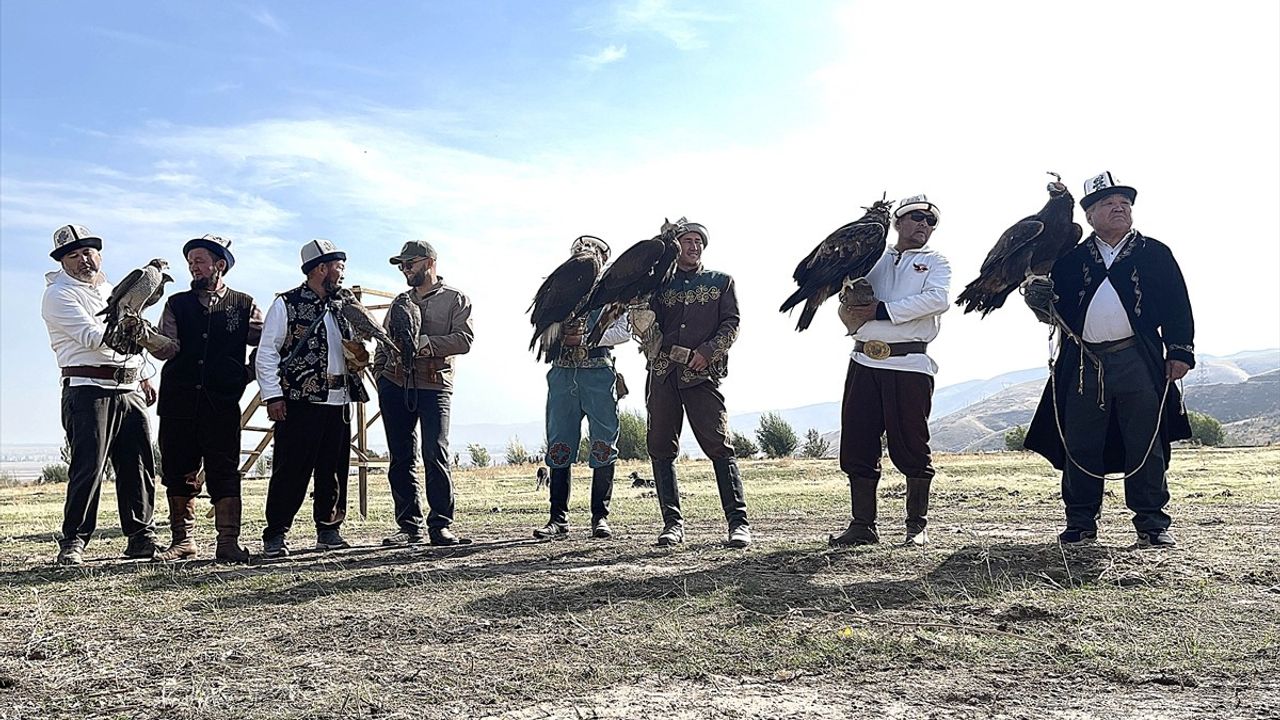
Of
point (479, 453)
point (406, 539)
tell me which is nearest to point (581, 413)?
point (406, 539)

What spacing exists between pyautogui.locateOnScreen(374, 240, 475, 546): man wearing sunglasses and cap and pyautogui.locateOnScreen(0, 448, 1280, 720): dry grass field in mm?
369

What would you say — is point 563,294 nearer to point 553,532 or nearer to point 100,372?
point 553,532

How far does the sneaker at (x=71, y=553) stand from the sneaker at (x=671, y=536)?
3927 millimetres

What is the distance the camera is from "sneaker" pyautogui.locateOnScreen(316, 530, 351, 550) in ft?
24.2

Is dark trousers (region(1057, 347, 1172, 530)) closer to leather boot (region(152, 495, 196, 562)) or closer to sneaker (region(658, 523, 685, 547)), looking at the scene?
sneaker (region(658, 523, 685, 547))

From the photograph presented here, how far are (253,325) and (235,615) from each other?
288cm

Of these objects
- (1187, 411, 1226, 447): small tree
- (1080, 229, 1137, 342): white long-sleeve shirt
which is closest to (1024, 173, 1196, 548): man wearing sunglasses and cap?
(1080, 229, 1137, 342): white long-sleeve shirt

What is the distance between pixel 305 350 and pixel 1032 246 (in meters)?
4.92

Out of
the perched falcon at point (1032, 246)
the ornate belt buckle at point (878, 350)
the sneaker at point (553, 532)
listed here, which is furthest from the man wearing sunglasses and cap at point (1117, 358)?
the sneaker at point (553, 532)

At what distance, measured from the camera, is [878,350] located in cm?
655

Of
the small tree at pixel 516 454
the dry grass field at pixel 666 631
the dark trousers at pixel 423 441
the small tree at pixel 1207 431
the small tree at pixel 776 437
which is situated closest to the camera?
the dry grass field at pixel 666 631

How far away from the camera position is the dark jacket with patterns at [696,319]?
7.04 meters

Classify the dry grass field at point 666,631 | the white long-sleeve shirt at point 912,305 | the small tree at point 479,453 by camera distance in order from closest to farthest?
the dry grass field at point 666,631
the white long-sleeve shirt at point 912,305
the small tree at point 479,453

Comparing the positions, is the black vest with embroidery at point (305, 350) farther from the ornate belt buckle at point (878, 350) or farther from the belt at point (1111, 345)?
the belt at point (1111, 345)
